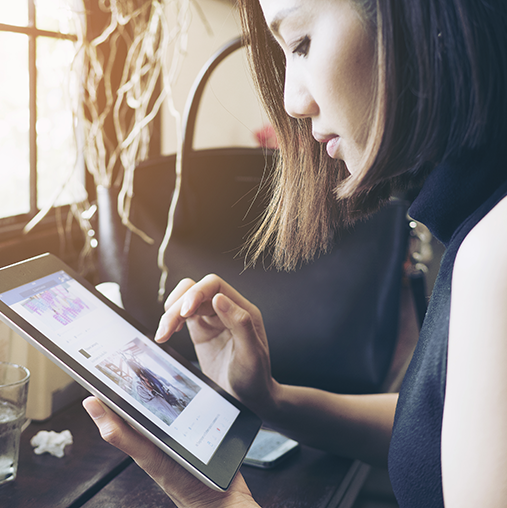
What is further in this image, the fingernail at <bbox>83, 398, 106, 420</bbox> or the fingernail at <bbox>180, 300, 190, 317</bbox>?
the fingernail at <bbox>180, 300, 190, 317</bbox>

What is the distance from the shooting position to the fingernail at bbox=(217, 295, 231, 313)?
0.65 metres

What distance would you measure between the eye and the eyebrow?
1.0 inches

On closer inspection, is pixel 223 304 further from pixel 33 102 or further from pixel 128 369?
pixel 33 102

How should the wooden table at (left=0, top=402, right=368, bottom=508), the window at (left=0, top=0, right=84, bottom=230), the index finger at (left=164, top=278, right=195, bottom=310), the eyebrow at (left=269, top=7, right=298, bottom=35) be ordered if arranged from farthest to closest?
the window at (left=0, top=0, right=84, bottom=230), the index finger at (left=164, top=278, right=195, bottom=310), the wooden table at (left=0, top=402, right=368, bottom=508), the eyebrow at (left=269, top=7, right=298, bottom=35)

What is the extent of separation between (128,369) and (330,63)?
Answer: 0.37 m

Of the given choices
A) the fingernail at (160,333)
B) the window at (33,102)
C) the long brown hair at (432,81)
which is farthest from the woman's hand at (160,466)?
the window at (33,102)

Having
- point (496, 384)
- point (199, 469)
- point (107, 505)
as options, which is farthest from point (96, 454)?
point (496, 384)

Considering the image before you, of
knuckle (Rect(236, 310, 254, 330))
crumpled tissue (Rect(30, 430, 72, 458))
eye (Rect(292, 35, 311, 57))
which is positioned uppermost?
eye (Rect(292, 35, 311, 57))

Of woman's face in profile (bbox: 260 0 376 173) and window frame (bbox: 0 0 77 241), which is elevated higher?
woman's face in profile (bbox: 260 0 376 173)

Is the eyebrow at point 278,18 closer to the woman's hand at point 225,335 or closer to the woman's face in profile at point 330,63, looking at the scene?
the woman's face in profile at point 330,63

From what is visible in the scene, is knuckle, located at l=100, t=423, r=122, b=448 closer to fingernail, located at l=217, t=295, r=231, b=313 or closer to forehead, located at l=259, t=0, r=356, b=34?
fingernail, located at l=217, t=295, r=231, b=313

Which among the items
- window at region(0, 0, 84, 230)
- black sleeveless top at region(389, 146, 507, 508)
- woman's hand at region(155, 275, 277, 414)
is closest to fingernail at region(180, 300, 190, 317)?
woman's hand at region(155, 275, 277, 414)

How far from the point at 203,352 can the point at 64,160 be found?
676 millimetres

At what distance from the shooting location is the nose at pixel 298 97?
0.51 metres
